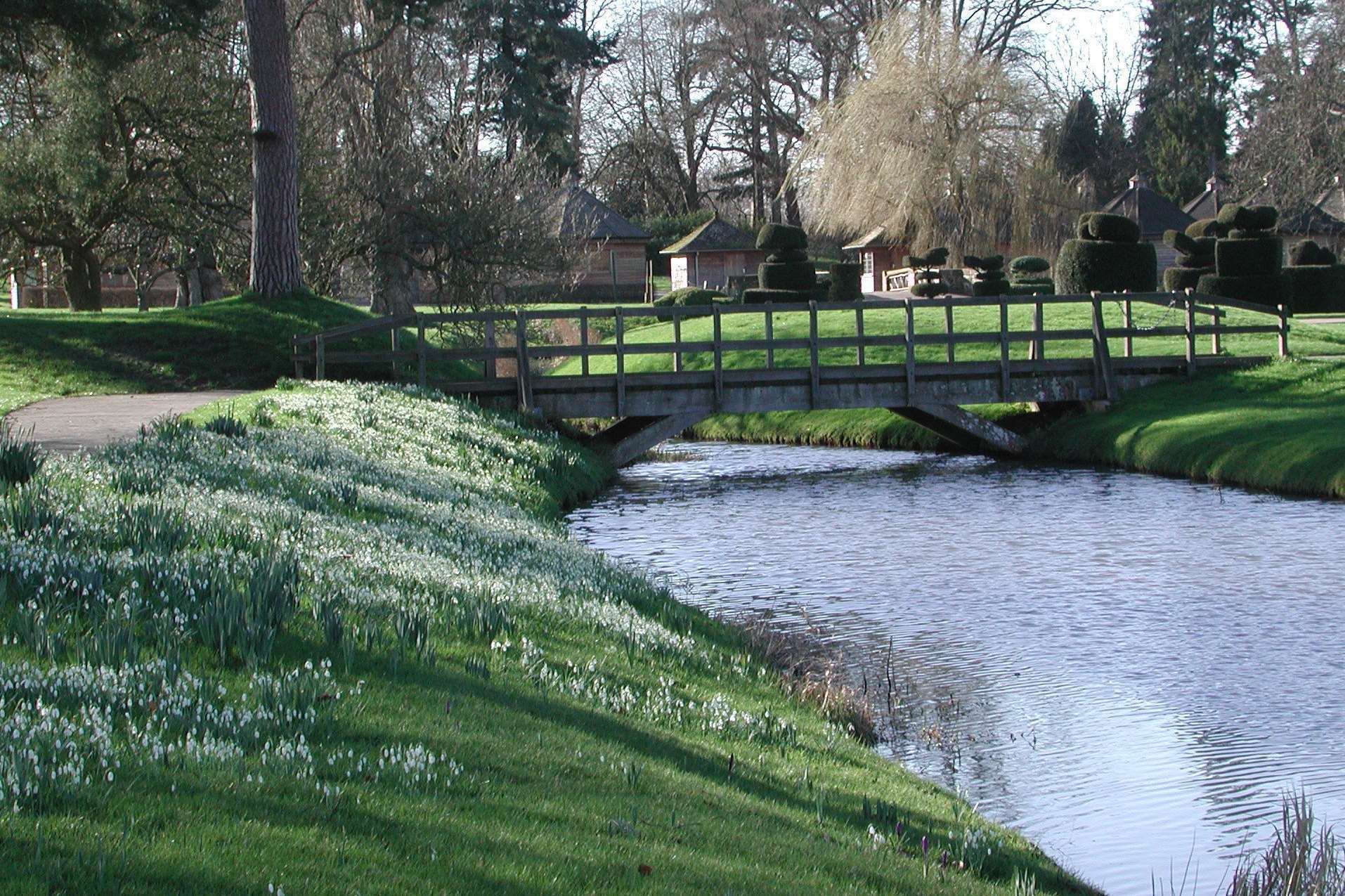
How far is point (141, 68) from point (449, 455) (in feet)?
70.3

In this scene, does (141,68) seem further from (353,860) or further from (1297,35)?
(1297,35)

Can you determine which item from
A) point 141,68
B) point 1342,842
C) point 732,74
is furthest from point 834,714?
point 732,74

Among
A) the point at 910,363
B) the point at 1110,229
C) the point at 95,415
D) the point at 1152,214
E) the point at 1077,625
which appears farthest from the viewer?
the point at 1152,214

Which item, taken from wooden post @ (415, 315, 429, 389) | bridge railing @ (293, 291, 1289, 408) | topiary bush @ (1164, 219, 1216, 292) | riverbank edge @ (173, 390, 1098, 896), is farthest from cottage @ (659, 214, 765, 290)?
riverbank edge @ (173, 390, 1098, 896)

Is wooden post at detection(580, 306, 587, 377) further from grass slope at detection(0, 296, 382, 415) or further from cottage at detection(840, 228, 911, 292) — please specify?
cottage at detection(840, 228, 911, 292)

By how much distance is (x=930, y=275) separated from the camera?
5091 centimetres

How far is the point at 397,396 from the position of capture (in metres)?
23.8

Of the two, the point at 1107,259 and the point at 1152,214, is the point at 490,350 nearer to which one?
the point at 1107,259

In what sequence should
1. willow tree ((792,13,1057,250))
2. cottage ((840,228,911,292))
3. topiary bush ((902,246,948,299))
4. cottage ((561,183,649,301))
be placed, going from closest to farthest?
1. topiary bush ((902,246,948,299))
2. willow tree ((792,13,1057,250))
3. cottage ((840,228,911,292))
4. cottage ((561,183,649,301))

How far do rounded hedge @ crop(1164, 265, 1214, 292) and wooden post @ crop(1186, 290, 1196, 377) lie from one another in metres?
18.0

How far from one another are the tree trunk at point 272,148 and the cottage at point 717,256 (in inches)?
1787

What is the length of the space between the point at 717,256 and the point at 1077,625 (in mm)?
64529

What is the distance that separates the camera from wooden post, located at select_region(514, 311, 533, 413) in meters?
26.6

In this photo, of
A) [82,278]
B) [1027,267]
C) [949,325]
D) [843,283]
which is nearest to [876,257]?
[1027,267]
